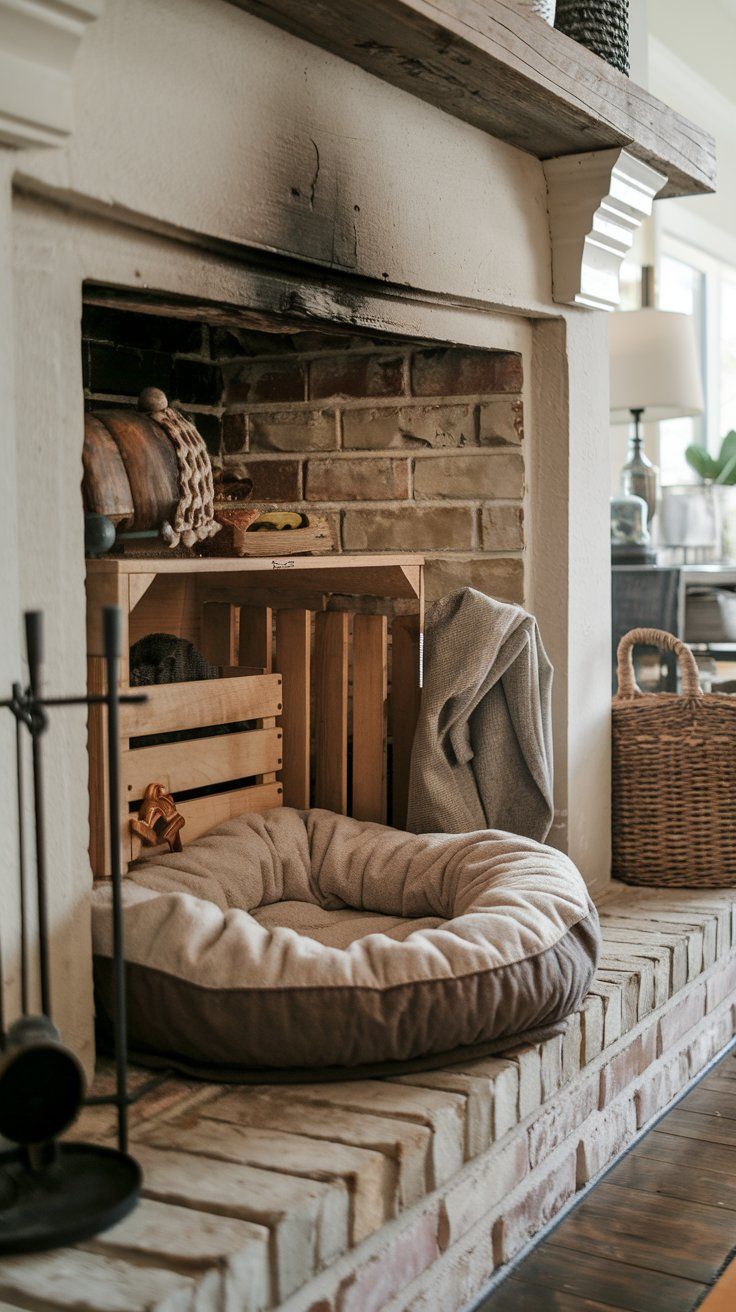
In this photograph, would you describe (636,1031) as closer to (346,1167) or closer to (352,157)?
(346,1167)

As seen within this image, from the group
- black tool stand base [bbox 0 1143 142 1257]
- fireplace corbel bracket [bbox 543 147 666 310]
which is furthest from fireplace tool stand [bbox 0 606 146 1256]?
fireplace corbel bracket [bbox 543 147 666 310]

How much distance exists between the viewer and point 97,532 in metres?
1.56

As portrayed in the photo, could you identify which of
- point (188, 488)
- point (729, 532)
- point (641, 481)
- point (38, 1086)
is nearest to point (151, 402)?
point (188, 488)

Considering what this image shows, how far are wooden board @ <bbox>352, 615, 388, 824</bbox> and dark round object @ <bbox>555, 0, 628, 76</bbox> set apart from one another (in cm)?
98

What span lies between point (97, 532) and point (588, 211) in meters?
1.05

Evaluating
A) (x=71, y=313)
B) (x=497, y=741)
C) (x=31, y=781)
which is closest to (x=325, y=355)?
(x=497, y=741)

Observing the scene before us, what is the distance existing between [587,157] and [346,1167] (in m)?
1.59

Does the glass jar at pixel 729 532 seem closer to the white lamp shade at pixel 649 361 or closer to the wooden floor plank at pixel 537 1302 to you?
the white lamp shade at pixel 649 361

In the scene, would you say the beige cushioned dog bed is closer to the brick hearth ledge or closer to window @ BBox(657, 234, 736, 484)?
the brick hearth ledge

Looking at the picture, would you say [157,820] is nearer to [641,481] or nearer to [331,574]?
[331,574]

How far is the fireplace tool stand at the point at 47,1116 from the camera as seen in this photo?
107cm

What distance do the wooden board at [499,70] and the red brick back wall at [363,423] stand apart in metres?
0.38

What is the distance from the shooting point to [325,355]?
2.29 m

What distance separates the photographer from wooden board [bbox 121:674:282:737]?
5.57 ft
